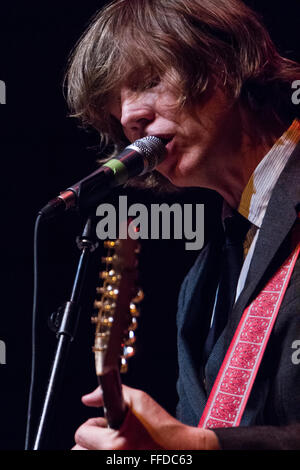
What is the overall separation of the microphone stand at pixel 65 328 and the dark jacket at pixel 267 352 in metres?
0.47

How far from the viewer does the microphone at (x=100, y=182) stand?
1478 millimetres

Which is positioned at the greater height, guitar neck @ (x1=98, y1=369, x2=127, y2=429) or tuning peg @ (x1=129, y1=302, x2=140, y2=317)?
tuning peg @ (x1=129, y1=302, x2=140, y2=317)

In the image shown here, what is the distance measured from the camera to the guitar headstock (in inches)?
40.9

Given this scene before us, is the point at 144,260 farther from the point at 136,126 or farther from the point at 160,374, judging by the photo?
the point at 136,126

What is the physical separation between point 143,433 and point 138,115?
119 centimetres

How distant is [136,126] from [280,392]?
105 centimetres

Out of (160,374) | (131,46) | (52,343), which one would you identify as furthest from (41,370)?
(131,46)

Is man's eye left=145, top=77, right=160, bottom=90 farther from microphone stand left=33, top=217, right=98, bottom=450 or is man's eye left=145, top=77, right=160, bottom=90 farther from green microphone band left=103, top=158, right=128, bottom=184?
microphone stand left=33, top=217, right=98, bottom=450

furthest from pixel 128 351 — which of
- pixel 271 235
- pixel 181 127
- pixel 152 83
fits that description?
pixel 152 83

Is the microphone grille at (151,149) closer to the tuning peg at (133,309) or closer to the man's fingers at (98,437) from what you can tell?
the tuning peg at (133,309)

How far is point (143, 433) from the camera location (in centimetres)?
108

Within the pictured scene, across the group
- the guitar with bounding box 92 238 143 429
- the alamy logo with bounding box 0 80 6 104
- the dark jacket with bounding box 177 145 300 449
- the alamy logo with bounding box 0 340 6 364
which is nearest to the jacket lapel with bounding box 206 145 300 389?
the dark jacket with bounding box 177 145 300 449

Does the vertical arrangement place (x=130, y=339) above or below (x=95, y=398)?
above

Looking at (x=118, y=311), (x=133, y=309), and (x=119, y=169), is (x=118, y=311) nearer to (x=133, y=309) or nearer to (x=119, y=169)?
(x=133, y=309)
